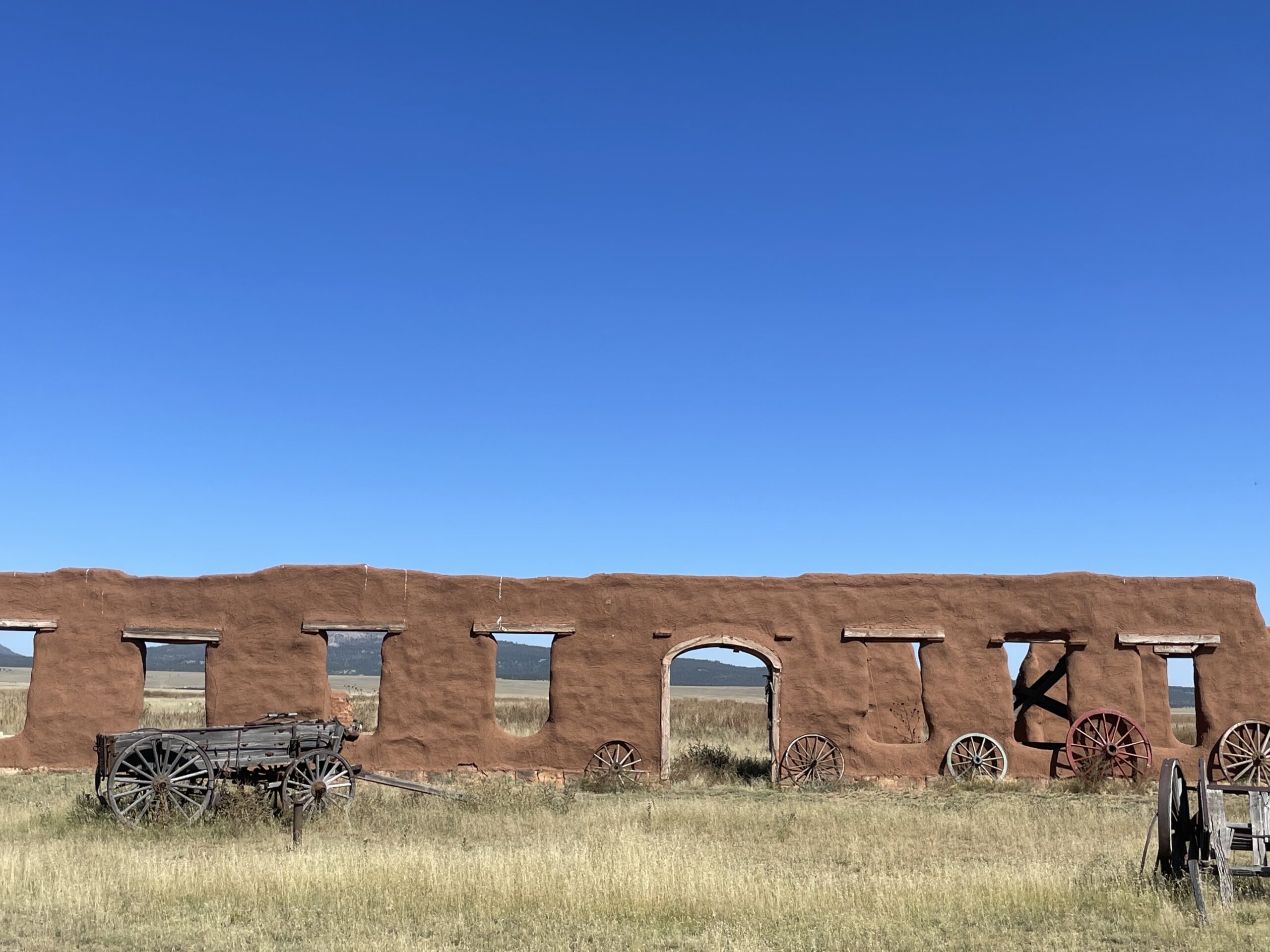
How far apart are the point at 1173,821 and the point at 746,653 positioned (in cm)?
908

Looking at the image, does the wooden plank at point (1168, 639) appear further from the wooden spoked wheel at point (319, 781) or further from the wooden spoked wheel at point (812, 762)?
the wooden spoked wheel at point (319, 781)

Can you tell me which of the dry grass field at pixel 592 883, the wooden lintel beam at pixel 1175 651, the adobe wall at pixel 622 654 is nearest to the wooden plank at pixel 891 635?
the adobe wall at pixel 622 654

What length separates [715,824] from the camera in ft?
42.5

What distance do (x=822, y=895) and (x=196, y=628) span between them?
13221 mm

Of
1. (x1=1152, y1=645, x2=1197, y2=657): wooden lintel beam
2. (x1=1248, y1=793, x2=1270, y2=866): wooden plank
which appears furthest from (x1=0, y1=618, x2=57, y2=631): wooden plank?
(x1=1152, y1=645, x2=1197, y2=657): wooden lintel beam

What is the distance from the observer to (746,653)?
18.2 meters

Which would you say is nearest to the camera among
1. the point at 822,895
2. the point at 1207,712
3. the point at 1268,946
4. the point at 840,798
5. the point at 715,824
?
the point at 1268,946

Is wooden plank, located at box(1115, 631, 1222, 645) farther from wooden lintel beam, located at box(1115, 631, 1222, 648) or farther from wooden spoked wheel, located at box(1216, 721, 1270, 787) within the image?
wooden spoked wheel, located at box(1216, 721, 1270, 787)

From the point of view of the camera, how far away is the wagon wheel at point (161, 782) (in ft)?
40.0

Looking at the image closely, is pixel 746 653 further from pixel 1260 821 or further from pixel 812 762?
pixel 1260 821

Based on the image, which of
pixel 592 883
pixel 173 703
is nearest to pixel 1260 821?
pixel 592 883

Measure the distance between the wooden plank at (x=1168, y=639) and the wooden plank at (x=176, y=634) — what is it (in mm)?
14421

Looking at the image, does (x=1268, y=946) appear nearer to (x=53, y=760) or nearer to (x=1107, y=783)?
(x=1107, y=783)

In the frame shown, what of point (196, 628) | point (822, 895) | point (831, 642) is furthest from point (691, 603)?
point (822, 895)
